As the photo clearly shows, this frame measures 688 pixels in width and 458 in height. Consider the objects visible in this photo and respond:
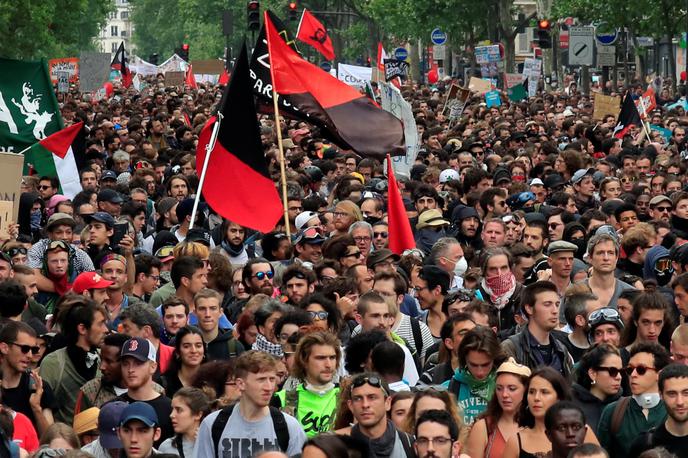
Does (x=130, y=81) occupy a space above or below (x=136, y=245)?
below

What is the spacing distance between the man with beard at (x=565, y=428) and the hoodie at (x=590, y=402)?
83 cm

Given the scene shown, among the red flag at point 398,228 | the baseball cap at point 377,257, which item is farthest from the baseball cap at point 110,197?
the baseball cap at point 377,257

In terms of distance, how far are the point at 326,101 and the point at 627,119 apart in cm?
1083

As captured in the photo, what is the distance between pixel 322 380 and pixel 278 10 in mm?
90684

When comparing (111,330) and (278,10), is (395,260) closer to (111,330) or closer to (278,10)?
(111,330)

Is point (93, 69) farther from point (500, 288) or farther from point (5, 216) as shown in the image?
point (500, 288)

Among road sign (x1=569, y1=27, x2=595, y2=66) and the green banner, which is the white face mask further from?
road sign (x1=569, y1=27, x2=595, y2=66)

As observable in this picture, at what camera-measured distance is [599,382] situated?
27.6 feet

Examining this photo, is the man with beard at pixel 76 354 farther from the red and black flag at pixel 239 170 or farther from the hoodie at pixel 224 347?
the red and black flag at pixel 239 170

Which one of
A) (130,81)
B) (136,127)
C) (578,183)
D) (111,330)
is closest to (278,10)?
(130,81)

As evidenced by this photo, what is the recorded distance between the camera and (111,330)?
33.8 feet

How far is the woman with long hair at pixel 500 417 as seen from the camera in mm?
7828

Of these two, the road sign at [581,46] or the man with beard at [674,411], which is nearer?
the man with beard at [674,411]

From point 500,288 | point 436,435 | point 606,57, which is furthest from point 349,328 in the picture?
point 606,57
